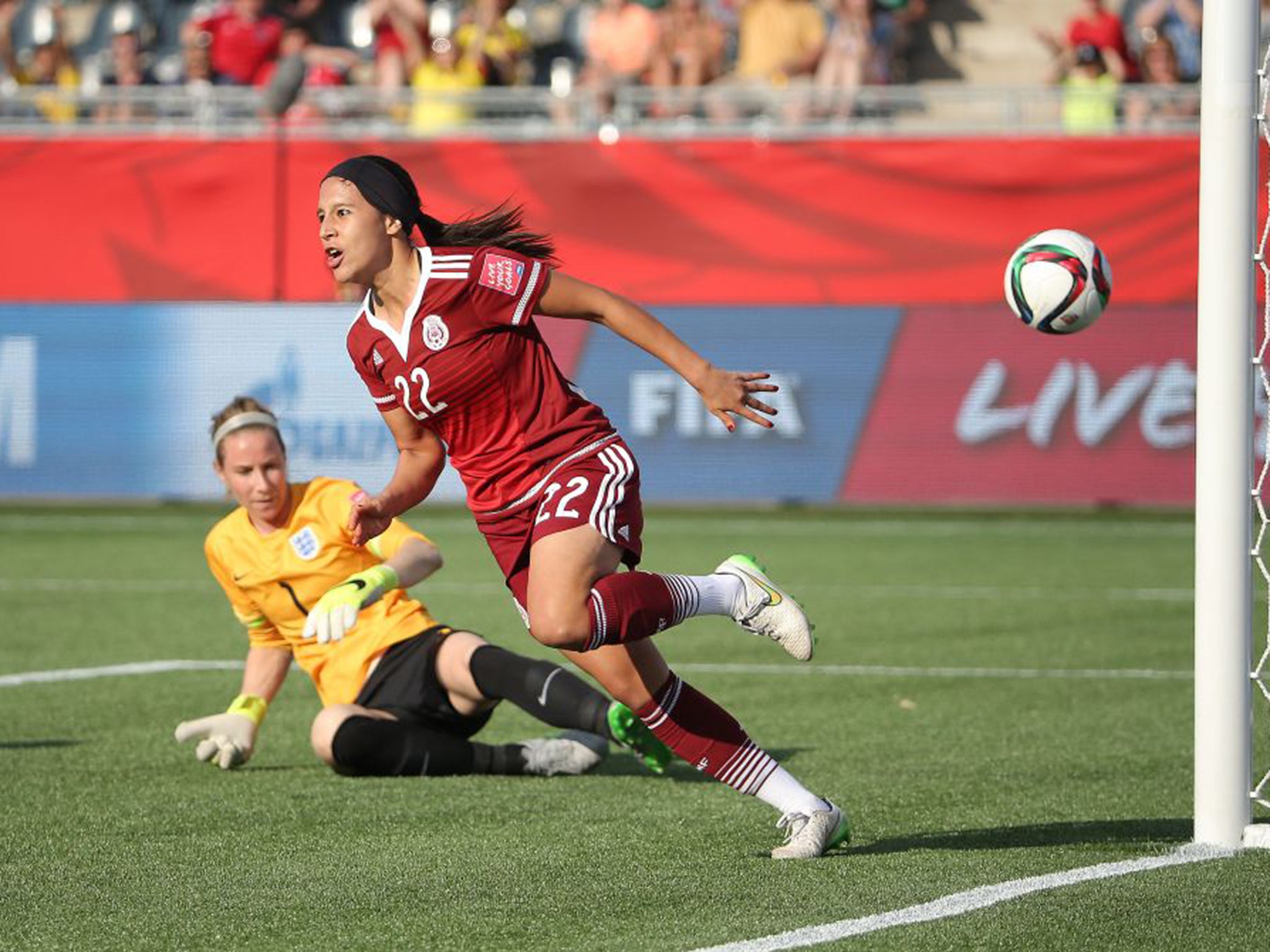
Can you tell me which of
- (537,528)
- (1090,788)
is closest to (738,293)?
(1090,788)

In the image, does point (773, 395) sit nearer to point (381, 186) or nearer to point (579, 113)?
point (579, 113)

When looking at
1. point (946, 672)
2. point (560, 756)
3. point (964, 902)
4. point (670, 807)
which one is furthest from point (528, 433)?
point (946, 672)

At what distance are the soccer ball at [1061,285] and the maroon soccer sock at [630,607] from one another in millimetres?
1673

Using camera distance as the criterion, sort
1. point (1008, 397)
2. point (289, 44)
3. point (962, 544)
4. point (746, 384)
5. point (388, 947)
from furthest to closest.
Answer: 1. point (289, 44)
2. point (1008, 397)
3. point (962, 544)
4. point (746, 384)
5. point (388, 947)

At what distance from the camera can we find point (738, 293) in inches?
694

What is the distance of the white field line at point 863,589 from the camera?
12336mm

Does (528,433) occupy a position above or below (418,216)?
below

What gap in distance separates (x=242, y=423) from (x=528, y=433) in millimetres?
1881

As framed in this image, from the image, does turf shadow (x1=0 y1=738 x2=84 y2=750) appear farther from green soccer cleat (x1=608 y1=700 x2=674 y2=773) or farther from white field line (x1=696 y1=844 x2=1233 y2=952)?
white field line (x1=696 y1=844 x2=1233 y2=952)

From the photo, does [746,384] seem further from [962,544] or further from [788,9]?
[788,9]

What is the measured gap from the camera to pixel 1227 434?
17.8 ft

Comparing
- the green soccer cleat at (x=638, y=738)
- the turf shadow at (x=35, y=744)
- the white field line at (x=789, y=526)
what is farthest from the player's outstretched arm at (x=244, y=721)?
the white field line at (x=789, y=526)

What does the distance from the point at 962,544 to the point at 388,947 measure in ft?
36.6

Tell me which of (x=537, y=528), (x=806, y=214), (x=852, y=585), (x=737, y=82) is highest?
(x=737, y=82)
